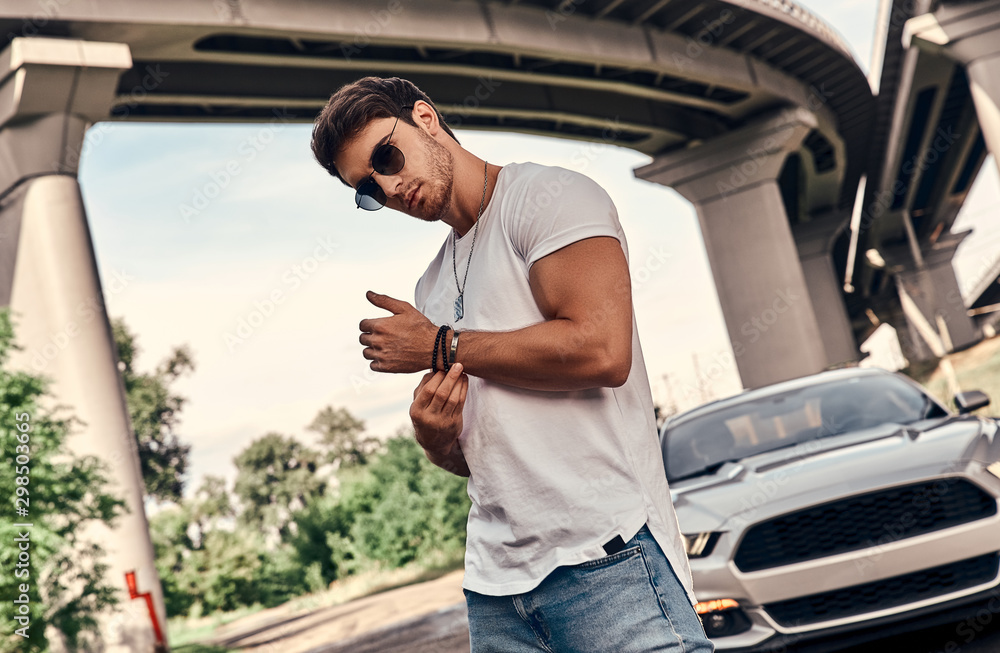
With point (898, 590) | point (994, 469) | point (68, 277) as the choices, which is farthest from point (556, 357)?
point (68, 277)

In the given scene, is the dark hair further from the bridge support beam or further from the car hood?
the bridge support beam

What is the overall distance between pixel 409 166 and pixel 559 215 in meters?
0.37

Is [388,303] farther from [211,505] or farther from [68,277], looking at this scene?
[211,505]

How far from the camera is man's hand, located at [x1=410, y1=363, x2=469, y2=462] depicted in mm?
1753

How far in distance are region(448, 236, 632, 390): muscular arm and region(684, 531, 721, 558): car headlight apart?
124 inches

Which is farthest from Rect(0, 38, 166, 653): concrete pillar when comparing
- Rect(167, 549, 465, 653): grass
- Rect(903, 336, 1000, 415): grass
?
Rect(903, 336, 1000, 415): grass

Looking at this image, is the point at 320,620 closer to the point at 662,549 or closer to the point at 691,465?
the point at 691,465

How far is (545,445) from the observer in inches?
66.9

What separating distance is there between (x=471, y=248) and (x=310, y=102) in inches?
583

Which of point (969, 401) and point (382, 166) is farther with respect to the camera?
point (969, 401)

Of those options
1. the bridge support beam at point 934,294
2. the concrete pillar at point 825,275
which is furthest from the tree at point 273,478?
the bridge support beam at point 934,294

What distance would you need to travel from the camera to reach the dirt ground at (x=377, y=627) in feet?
29.9

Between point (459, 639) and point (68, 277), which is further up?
point (68, 277)

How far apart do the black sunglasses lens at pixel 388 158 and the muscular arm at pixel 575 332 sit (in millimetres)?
395
